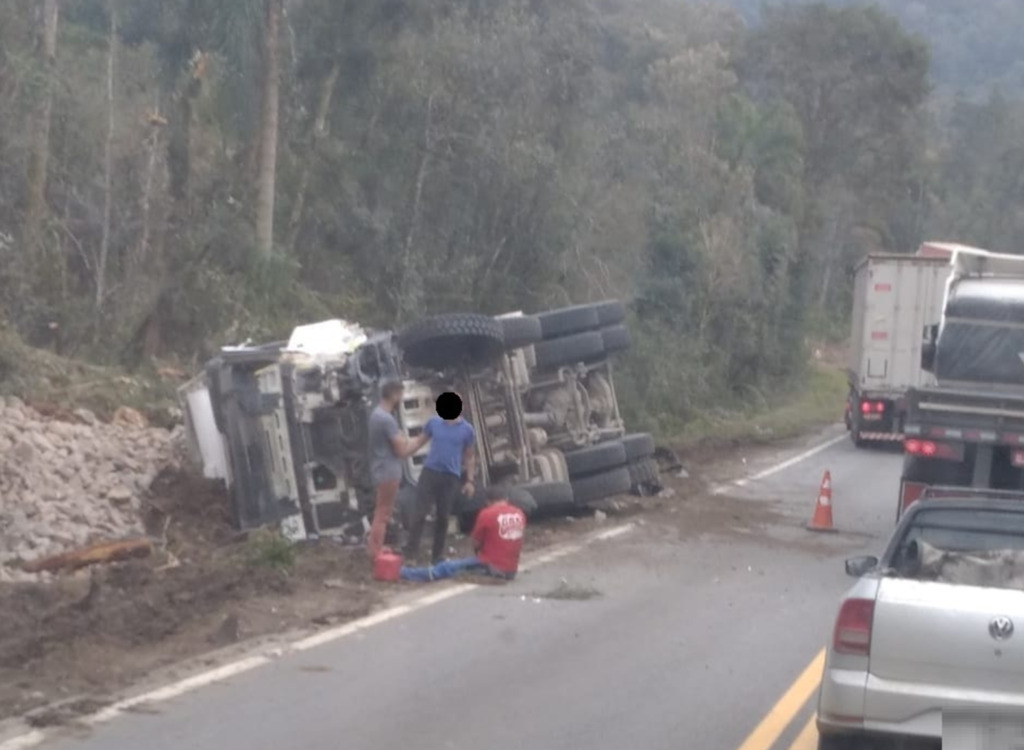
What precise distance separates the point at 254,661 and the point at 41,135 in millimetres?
15331

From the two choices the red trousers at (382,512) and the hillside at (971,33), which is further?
the hillside at (971,33)

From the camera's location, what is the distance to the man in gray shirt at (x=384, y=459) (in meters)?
13.6

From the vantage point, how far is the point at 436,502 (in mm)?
13930

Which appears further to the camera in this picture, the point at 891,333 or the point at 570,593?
the point at 891,333

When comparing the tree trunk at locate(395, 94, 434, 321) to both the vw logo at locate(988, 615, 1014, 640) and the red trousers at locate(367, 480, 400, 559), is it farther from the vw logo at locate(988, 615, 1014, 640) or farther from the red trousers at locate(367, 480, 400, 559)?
the vw logo at locate(988, 615, 1014, 640)

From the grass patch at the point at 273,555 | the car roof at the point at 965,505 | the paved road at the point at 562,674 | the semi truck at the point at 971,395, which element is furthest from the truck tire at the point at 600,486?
the car roof at the point at 965,505

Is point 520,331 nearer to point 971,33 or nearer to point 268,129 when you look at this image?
point 268,129

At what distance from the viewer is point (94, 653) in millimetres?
9930

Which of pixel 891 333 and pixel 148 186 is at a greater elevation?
pixel 148 186

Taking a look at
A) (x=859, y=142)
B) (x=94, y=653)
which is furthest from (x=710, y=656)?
(x=859, y=142)

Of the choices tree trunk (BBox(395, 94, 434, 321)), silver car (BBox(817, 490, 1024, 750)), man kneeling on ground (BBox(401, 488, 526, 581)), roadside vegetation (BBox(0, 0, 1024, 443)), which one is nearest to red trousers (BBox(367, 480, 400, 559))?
man kneeling on ground (BBox(401, 488, 526, 581))

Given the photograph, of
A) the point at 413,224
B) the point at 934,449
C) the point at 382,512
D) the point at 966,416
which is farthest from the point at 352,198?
the point at 382,512

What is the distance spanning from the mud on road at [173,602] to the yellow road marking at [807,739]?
3.60 metres

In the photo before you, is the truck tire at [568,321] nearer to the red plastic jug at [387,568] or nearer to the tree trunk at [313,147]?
the red plastic jug at [387,568]
